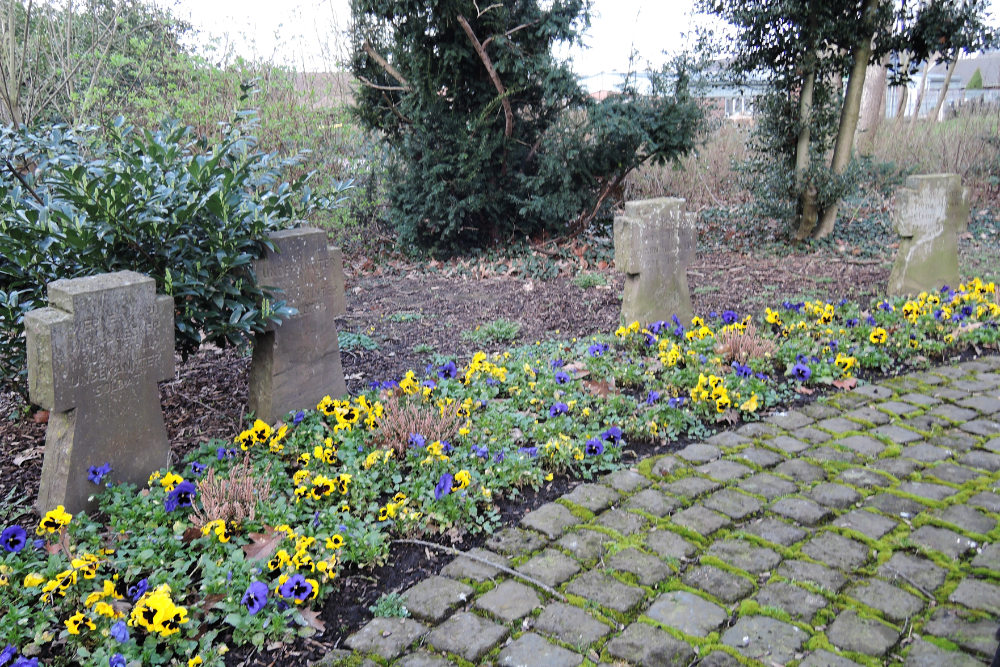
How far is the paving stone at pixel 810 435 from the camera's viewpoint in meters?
4.07

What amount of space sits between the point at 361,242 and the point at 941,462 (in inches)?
308

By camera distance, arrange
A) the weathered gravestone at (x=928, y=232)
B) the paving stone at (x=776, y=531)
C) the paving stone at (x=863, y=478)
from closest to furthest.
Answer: the paving stone at (x=776, y=531) → the paving stone at (x=863, y=478) → the weathered gravestone at (x=928, y=232)

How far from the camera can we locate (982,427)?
4203mm

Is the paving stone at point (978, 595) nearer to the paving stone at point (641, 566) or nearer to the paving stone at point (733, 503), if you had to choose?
the paving stone at point (733, 503)

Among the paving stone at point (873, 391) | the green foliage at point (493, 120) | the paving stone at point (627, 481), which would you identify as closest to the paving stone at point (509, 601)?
the paving stone at point (627, 481)

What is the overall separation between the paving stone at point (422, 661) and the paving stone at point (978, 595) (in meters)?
1.78

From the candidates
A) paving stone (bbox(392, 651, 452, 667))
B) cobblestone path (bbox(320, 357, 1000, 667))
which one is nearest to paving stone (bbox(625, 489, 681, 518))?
cobblestone path (bbox(320, 357, 1000, 667))

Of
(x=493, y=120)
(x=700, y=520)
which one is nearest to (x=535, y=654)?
(x=700, y=520)

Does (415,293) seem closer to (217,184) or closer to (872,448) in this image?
(217,184)

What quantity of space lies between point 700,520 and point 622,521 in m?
0.33

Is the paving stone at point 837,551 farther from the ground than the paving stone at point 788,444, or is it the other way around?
the paving stone at point 788,444

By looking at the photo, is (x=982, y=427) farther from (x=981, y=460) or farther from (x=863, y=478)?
(x=863, y=478)

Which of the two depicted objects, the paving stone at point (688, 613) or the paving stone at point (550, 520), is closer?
the paving stone at point (688, 613)

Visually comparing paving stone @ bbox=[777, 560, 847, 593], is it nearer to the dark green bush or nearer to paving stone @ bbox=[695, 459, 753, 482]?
paving stone @ bbox=[695, 459, 753, 482]
